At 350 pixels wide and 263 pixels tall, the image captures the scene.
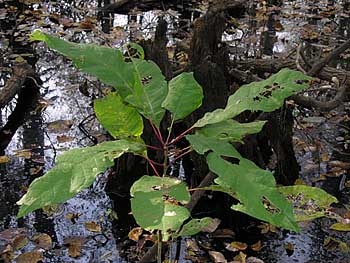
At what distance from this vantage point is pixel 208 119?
1183mm

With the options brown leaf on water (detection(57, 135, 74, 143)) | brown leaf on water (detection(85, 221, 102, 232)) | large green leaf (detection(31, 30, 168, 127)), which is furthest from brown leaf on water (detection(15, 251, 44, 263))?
large green leaf (detection(31, 30, 168, 127))

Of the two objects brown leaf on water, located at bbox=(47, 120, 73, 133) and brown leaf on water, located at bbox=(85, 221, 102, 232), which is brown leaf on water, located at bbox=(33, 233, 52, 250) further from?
brown leaf on water, located at bbox=(47, 120, 73, 133)

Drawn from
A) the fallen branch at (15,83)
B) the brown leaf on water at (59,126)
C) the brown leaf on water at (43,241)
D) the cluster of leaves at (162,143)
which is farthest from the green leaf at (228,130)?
the fallen branch at (15,83)

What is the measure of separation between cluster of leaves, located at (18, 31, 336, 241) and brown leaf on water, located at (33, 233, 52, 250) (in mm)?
1950

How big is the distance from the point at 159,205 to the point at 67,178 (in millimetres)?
182

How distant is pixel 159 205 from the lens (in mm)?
974

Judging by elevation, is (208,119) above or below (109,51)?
below

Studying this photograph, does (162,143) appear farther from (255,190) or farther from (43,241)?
(43,241)

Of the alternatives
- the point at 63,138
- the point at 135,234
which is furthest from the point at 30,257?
the point at 63,138

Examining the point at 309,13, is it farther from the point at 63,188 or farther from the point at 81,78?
the point at 63,188

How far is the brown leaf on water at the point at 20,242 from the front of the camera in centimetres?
299

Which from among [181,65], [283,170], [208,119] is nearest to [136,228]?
[283,170]

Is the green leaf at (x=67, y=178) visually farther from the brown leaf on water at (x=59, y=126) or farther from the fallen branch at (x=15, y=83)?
the fallen branch at (x=15, y=83)

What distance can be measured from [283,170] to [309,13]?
18.1 feet
